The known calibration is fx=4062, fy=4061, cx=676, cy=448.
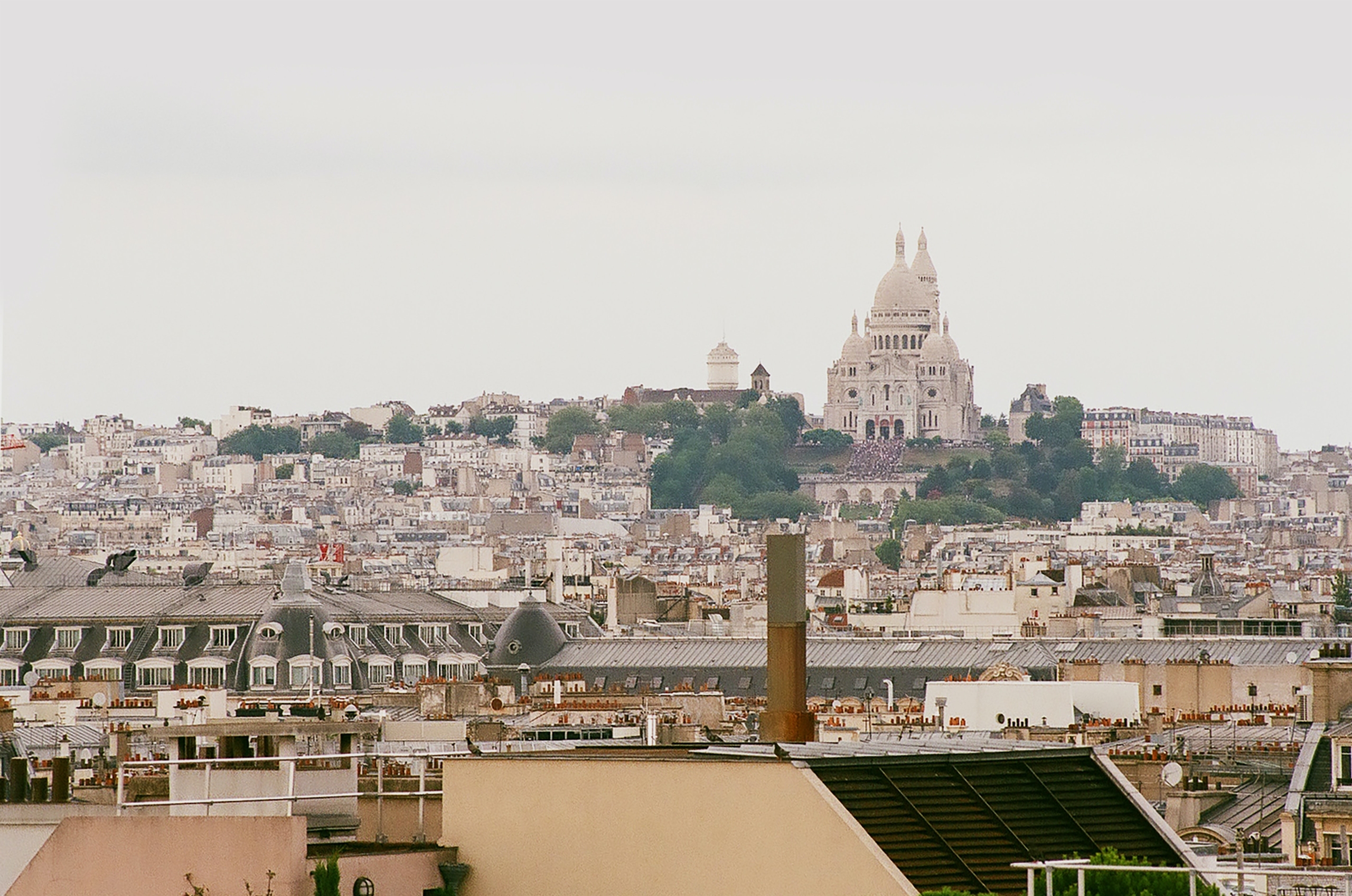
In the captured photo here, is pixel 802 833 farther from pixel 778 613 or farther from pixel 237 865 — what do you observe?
pixel 778 613

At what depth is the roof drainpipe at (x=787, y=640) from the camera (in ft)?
52.7

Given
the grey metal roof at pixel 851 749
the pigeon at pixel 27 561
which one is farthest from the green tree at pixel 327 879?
the pigeon at pixel 27 561

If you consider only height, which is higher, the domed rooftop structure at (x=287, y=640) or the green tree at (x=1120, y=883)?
the domed rooftop structure at (x=287, y=640)

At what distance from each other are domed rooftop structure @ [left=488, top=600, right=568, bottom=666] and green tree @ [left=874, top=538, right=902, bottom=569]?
285 feet

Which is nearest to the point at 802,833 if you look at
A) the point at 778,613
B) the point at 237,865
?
the point at 237,865

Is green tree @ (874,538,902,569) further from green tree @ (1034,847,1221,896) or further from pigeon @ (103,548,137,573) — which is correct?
green tree @ (1034,847,1221,896)

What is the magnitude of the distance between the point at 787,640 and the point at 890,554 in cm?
14106

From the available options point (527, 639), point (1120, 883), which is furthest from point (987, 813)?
point (527, 639)

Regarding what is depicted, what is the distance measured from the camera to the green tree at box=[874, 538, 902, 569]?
155 meters

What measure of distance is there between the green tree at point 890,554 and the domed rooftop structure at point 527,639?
86.9m

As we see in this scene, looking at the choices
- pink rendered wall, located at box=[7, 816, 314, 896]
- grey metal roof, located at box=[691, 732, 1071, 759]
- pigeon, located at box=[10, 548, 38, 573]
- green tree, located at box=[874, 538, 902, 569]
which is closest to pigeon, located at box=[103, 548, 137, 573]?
pigeon, located at box=[10, 548, 38, 573]

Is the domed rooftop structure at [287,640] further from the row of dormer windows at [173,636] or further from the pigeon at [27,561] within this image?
the pigeon at [27,561]

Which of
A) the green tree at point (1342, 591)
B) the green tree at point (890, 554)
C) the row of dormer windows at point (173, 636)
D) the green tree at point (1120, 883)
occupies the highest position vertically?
the green tree at point (890, 554)

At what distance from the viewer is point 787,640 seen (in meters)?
16.5
